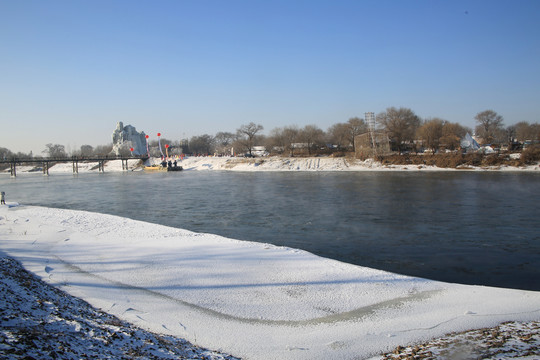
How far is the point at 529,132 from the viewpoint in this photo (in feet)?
256

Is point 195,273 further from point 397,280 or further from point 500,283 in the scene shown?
point 500,283

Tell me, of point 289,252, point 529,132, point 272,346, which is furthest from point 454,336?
point 529,132

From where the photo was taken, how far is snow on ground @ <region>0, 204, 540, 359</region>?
6.15 metres

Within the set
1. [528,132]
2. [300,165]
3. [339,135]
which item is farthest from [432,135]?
[339,135]

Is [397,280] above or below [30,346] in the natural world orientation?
below

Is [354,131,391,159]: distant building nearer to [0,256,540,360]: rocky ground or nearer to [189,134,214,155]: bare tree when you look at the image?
[0,256,540,360]: rocky ground

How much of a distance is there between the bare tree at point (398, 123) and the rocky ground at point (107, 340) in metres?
73.6

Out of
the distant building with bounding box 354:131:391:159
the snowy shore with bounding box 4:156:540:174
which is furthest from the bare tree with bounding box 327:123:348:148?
the snowy shore with bounding box 4:156:540:174

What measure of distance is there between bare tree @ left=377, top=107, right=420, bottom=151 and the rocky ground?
7365 centimetres

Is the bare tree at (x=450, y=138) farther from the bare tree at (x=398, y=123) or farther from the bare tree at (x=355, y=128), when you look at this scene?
the bare tree at (x=355, y=128)

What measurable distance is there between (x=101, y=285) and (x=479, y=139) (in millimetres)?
106721

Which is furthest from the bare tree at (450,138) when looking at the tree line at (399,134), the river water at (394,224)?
the river water at (394,224)

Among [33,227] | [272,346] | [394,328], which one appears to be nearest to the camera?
[272,346]

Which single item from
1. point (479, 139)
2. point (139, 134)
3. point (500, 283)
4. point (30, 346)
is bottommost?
point (500, 283)
